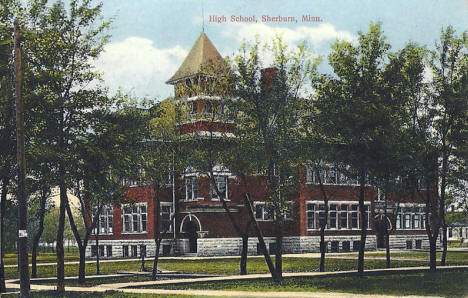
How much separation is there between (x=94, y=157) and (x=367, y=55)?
576 inches

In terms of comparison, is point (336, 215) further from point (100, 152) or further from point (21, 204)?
point (21, 204)

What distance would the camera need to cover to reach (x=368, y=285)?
31750 millimetres

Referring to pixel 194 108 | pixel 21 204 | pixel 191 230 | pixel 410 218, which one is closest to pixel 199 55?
pixel 194 108

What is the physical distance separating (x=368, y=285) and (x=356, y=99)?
9382 millimetres

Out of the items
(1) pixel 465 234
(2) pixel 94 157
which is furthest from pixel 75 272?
(1) pixel 465 234

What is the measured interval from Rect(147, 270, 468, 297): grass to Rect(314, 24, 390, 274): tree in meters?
2.75

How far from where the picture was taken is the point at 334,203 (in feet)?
230

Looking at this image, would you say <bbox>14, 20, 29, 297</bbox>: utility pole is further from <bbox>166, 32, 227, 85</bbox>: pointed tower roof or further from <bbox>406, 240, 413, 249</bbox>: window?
<bbox>406, 240, 413, 249</bbox>: window

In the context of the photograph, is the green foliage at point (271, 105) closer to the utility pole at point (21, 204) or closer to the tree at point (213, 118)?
the tree at point (213, 118)

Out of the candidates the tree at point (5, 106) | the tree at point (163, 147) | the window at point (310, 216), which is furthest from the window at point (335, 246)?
the tree at point (5, 106)

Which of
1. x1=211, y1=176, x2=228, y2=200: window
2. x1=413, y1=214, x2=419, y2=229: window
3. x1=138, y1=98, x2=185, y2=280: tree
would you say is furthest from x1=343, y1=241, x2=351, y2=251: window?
x1=138, y1=98, x2=185, y2=280: tree

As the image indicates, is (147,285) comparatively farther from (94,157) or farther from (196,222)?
(196,222)

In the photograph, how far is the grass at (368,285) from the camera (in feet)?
95.7

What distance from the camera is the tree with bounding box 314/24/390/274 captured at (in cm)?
3600
